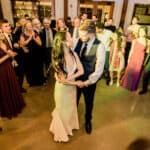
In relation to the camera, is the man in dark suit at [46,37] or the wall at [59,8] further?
the wall at [59,8]

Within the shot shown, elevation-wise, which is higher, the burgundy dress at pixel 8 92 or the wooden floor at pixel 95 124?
the burgundy dress at pixel 8 92

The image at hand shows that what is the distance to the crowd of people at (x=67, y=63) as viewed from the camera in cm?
219

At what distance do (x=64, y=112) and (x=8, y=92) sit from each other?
3.17 feet

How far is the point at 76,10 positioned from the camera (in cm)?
791

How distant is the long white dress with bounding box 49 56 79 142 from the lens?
7.50 ft

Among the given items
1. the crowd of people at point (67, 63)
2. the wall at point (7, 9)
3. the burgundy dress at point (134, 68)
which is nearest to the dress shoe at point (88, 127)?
the crowd of people at point (67, 63)

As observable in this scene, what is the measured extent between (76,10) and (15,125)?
6249mm

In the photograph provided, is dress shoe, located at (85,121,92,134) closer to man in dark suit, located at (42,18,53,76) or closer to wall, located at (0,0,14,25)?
man in dark suit, located at (42,18,53,76)

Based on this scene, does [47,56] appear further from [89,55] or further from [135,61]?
[89,55]

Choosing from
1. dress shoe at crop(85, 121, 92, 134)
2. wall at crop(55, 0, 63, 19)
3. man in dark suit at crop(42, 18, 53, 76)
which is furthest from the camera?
wall at crop(55, 0, 63, 19)

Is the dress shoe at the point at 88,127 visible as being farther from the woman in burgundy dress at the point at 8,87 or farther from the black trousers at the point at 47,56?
the black trousers at the point at 47,56

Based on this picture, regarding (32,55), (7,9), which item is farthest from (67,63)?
(7,9)

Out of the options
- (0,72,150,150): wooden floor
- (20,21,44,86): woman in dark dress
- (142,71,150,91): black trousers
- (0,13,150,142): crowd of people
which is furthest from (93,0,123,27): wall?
(20,21,44,86): woman in dark dress

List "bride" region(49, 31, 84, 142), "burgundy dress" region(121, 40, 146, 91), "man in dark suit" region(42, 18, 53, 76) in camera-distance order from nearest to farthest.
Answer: "bride" region(49, 31, 84, 142) < "burgundy dress" region(121, 40, 146, 91) < "man in dark suit" region(42, 18, 53, 76)
